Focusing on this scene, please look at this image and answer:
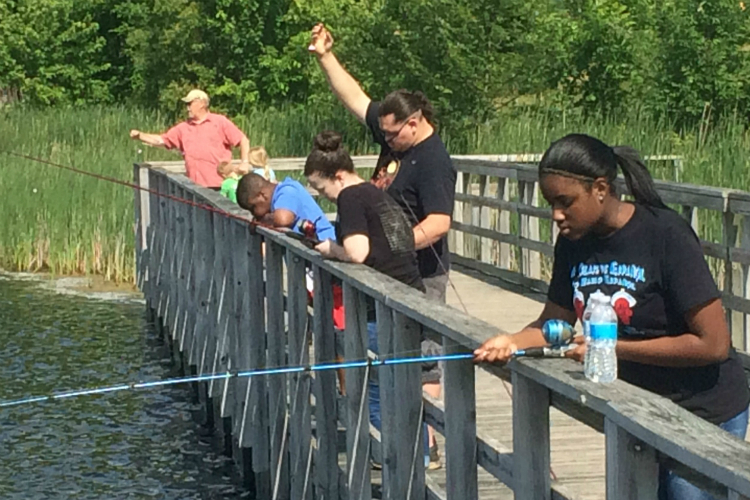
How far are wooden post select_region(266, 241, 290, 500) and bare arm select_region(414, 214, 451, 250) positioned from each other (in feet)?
4.91

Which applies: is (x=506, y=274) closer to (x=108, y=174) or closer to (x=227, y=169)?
(x=227, y=169)

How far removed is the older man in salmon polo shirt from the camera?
13.5 meters

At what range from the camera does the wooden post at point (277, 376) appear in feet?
26.3

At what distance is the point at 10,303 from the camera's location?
16.7 m

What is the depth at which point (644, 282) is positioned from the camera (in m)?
3.92

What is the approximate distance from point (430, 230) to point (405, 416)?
1400 millimetres

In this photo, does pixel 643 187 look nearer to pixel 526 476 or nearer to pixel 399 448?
pixel 526 476

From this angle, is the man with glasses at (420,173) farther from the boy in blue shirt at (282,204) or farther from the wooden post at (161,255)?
the wooden post at (161,255)

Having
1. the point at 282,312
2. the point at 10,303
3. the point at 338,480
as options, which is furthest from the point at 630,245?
the point at 10,303

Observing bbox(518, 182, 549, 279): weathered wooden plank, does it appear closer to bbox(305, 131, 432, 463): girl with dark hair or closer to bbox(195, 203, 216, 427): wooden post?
bbox(195, 203, 216, 427): wooden post

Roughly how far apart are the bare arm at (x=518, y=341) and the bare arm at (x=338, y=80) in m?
3.75

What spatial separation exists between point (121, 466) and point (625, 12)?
23800mm

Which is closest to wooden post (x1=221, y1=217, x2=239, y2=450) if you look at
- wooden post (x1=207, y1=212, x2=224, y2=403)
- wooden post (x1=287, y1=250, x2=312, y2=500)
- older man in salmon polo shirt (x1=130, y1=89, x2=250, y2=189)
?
wooden post (x1=207, y1=212, x2=224, y2=403)

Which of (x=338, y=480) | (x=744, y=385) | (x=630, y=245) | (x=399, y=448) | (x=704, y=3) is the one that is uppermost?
(x=704, y=3)
